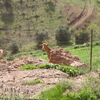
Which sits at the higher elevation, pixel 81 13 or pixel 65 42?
pixel 81 13

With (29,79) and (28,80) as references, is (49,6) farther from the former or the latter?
(28,80)

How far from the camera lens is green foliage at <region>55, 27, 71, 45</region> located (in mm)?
44312

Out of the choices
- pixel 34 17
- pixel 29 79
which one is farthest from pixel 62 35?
pixel 29 79

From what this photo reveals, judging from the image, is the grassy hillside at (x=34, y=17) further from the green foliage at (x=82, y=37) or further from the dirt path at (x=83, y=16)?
the green foliage at (x=82, y=37)

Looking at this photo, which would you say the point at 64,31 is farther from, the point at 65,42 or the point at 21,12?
the point at 21,12

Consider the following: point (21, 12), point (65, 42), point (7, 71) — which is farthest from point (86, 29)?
point (7, 71)

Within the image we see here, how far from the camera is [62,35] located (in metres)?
45.0

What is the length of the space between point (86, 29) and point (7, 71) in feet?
140

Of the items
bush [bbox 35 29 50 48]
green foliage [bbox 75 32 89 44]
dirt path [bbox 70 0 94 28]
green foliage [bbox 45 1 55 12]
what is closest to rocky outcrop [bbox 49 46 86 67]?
green foliage [bbox 75 32 89 44]

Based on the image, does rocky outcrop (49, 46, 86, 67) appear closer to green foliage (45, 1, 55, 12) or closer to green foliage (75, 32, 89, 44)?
green foliage (75, 32, 89, 44)

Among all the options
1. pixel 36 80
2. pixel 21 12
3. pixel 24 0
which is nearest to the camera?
pixel 36 80

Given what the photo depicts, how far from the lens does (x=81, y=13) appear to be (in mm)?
55812

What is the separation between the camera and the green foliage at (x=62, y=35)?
4431cm

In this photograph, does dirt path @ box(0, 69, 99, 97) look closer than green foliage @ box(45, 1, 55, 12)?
Yes
